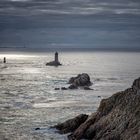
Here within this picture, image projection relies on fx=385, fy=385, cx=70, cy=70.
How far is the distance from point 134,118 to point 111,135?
10.9 ft

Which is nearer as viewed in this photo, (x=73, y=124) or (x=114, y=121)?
(x=114, y=121)

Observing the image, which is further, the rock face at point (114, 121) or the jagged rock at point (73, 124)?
the jagged rock at point (73, 124)

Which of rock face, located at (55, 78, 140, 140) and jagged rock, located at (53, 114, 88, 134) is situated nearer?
rock face, located at (55, 78, 140, 140)

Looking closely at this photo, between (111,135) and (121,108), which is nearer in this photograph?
(111,135)

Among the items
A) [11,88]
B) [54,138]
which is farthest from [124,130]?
[11,88]

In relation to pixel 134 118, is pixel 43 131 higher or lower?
lower

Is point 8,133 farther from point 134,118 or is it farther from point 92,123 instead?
point 134,118

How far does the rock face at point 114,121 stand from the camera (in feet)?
141

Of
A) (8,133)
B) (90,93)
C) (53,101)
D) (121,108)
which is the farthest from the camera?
(90,93)

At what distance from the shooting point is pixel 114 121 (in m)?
45.9

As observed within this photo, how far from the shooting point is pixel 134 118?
43.2 metres

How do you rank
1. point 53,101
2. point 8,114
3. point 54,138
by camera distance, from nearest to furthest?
point 54,138 → point 8,114 → point 53,101

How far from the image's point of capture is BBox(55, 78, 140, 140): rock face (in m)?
42.9

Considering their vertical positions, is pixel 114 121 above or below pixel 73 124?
above
